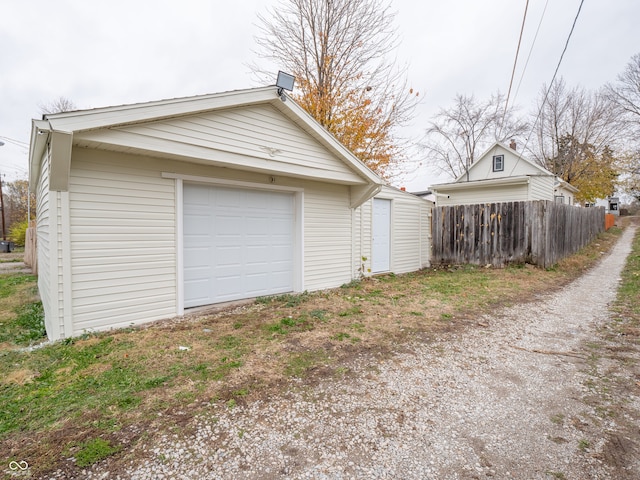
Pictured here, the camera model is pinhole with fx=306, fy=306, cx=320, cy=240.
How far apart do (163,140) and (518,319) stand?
6134 mm

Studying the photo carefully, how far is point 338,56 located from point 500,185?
29.0 ft

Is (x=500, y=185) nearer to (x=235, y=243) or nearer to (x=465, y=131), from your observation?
(x=235, y=243)

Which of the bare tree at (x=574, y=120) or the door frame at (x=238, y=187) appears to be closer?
the door frame at (x=238, y=187)

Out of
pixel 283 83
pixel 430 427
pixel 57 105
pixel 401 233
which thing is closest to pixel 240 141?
pixel 283 83

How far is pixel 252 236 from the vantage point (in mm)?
6094

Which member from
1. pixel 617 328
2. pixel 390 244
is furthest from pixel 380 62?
pixel 617 328

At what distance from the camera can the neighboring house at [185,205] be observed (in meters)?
4.03

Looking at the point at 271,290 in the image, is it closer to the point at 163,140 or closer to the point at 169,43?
the point at 163,140

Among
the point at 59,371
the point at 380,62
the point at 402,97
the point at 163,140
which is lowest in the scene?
the point at 59,371

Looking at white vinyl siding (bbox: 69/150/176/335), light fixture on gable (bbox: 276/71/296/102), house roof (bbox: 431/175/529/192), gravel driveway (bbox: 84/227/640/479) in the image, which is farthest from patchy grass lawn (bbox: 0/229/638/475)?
house roof (bbox: 431/175/529/192)

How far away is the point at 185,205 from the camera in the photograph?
17.1 ft

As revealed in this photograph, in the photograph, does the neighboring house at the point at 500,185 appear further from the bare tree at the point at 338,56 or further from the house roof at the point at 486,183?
the bare tree at the point at 338,56

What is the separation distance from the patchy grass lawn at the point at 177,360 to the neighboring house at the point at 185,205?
520mm

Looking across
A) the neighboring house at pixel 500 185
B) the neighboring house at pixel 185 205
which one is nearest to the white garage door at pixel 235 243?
the neighboring house at pixel 185 205
